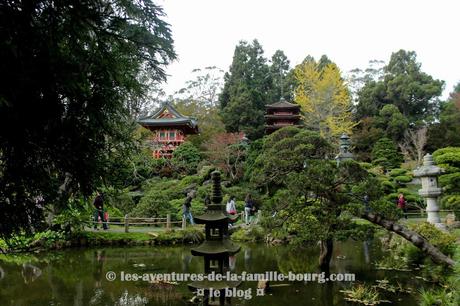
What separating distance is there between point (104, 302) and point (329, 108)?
2589 cm

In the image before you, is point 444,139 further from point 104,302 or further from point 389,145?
point 104,302

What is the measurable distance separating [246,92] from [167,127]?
25.1ft

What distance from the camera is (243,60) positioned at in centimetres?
3491

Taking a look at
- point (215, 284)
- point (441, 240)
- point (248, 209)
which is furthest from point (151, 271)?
point (248, 209)

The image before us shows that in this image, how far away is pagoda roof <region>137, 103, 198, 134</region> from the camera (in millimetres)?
27828

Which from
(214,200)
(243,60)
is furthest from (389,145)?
(214,200)

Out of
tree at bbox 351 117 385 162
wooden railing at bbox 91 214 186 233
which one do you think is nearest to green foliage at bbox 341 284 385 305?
wooden railing at bbox 91 214 186 233

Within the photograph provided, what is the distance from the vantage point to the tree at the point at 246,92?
31.0m

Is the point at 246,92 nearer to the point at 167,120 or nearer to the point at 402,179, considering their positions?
the point at 167,120

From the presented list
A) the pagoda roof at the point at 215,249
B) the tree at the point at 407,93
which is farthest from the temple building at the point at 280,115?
the pagoda roof at the point at 215,249

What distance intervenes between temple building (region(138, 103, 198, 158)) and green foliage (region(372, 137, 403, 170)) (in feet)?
45.6

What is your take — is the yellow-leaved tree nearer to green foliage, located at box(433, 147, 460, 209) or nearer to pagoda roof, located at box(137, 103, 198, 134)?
pagoda roof, located at box(137, 103, 198, 134)

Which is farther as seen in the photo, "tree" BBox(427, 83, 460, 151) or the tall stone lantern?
"tree" BBox(427, 83, 460, 151)

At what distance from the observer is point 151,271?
907cm
